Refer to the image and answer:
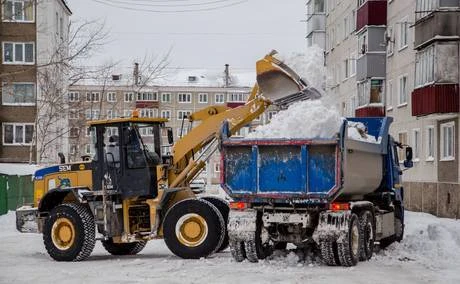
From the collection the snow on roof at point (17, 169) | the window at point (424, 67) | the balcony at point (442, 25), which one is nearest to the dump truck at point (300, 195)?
the balcony at point (442, 25)

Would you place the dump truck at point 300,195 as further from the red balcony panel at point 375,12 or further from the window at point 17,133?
the window at point 17,133

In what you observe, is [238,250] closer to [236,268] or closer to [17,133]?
[236,268]

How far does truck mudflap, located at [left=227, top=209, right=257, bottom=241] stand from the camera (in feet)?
49.6

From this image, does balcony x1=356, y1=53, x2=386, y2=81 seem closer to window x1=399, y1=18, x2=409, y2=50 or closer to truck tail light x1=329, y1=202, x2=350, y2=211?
window x1=399, y1=18, x2=409, y2=50

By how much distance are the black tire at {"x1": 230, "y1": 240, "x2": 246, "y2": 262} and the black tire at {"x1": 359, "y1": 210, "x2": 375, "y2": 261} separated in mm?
2080

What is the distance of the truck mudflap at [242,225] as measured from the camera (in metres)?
15.1

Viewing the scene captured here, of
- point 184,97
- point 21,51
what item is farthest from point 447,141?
point 184,97

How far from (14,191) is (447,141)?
61.1 ft

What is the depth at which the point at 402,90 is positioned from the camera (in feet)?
128

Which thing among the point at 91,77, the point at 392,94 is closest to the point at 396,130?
the point at 392,94

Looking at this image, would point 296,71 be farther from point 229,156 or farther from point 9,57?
point 9,57

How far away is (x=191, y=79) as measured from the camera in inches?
4751

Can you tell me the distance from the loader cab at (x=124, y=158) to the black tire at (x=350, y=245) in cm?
413

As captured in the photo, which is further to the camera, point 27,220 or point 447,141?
point 447,141
